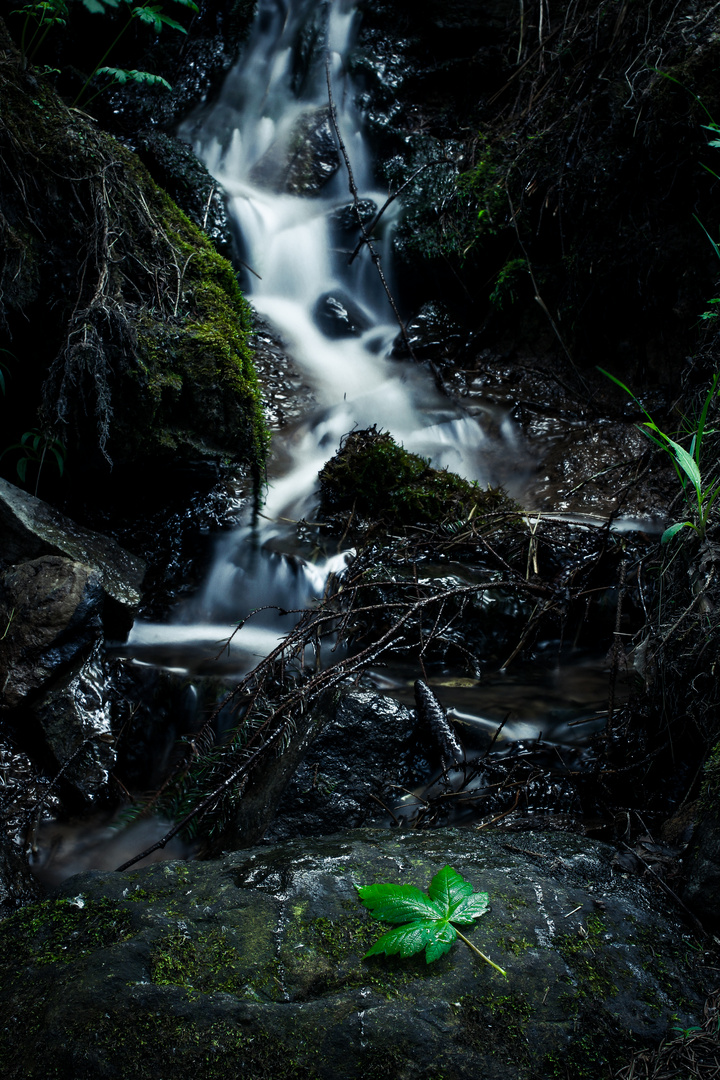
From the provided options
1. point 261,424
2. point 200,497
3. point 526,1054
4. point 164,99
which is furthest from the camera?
point 164,99

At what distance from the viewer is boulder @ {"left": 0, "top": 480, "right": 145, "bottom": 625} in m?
3.63

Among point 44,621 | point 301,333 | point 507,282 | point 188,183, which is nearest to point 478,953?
point 44,621

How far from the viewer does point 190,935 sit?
59.5 inches

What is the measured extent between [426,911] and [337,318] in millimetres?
6355

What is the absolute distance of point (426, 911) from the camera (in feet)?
5.03

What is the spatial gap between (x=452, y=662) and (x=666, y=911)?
187cm

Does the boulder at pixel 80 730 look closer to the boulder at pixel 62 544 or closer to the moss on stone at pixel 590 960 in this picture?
the boulder at pixel 62 544

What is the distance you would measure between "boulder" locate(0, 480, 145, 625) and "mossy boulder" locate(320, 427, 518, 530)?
1487 millimetres

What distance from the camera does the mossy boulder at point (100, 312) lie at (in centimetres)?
365

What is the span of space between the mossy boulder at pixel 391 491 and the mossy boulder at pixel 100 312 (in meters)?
0.72

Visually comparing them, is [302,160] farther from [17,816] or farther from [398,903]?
[398,903]

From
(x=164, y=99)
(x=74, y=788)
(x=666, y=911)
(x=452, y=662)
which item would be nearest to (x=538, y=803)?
(x=666, y=911)

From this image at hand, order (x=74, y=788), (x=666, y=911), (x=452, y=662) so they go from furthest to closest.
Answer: (x=452, y=662) < (x=74, y=788) < (x=666, y=911)

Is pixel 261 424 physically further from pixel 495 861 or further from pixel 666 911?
pixel 666 911
